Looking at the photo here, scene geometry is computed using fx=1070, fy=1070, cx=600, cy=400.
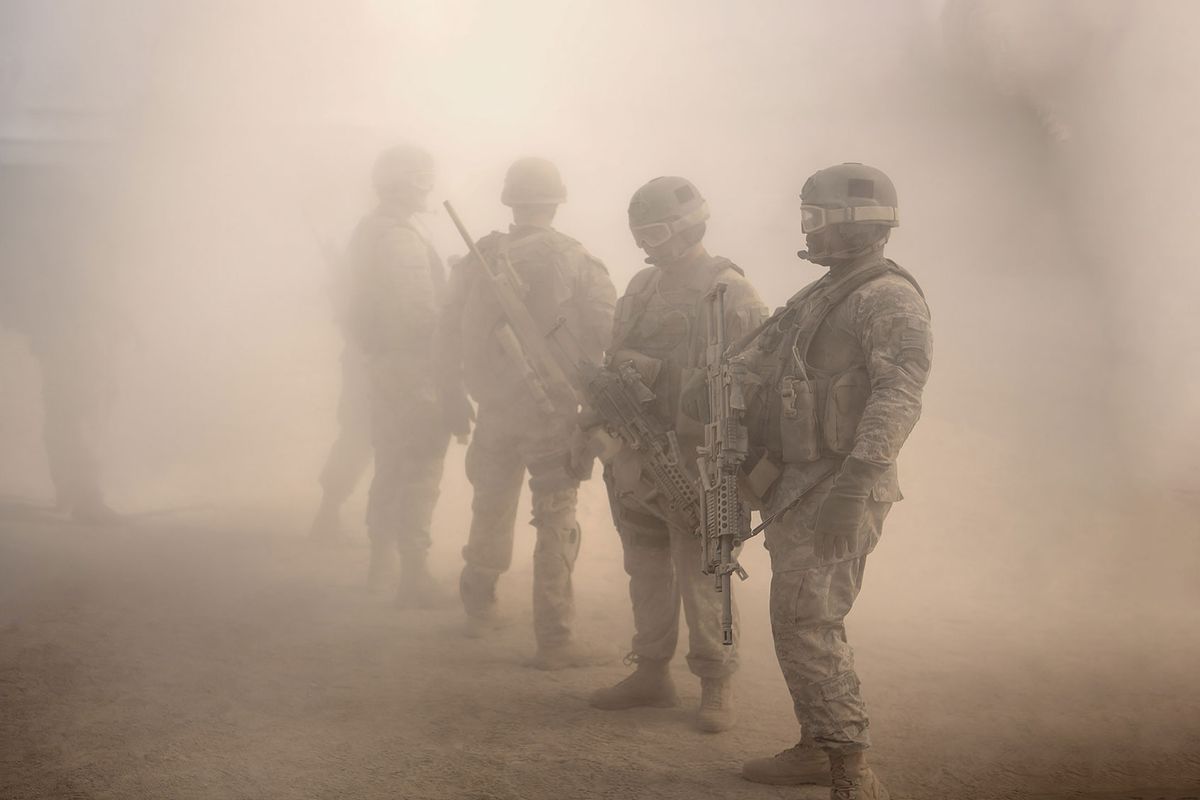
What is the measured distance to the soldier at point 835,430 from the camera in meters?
3.04

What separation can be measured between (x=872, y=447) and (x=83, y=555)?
5416 millimetres

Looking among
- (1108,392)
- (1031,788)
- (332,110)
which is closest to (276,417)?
(332,110)

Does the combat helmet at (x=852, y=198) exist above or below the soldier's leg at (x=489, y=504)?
above

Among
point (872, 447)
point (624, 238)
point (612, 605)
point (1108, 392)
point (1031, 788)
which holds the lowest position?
point (1031, 788)

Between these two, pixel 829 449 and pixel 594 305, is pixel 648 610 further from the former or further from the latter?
pixel 594 305

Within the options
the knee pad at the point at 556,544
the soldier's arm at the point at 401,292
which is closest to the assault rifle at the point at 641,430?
the knee pad at the point at 556,544

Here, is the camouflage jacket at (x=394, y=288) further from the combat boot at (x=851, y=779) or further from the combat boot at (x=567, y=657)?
the combat boot at (x=851, y=779)

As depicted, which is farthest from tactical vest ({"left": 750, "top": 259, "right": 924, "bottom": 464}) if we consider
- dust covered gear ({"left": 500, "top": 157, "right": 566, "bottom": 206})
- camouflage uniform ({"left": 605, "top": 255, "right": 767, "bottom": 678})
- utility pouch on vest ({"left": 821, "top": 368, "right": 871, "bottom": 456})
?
dust covered gear ({"left": 500, "top": 157, "right": 566, "bottom": 206})

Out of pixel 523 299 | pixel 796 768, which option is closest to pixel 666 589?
pixel 796 768

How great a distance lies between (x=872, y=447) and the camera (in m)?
2.98

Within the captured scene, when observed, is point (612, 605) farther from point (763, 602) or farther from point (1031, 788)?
point (1031, 788)

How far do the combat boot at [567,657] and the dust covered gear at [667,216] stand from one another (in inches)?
73.0

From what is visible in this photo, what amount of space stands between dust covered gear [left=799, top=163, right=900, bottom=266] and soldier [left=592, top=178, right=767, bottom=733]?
59 centimetres

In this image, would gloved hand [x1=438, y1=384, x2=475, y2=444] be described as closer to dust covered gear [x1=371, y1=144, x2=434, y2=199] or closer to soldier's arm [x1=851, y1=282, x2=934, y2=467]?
dust covered gear [x1=371, y1=144, x2=434, y2=199]
